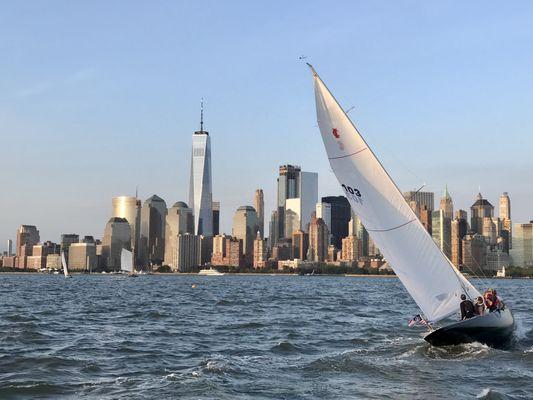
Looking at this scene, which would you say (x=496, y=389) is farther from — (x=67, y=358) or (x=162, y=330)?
(x=162, y=330)

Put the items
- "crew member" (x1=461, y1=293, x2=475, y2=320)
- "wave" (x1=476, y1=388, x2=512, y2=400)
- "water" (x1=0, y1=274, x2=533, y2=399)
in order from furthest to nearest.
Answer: "crew member" (x1=461, y1=293, x2=475, y2=320) < "water" (x1=0, y1=274, x2=533, y2=399) < "wave" (x1=476, y1=388, x2=512, y2=400)

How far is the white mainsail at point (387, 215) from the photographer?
82.0ft

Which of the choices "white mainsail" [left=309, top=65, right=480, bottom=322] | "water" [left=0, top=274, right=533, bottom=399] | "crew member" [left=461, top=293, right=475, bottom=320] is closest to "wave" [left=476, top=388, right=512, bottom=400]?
"water" [left=0, top=274, right=533, bottom=399]

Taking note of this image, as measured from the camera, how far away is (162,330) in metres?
34.2

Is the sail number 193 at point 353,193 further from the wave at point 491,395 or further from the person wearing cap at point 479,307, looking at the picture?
the wave at point 491,395

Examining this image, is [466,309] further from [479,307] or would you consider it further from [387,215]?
[387,215]

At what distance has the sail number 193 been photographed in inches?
1009

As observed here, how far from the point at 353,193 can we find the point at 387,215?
61.2 inches

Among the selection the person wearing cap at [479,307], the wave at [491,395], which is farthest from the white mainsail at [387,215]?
the wave at [491,395]

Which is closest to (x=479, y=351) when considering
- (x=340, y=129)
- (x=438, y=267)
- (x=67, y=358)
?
(x=438, y=267)

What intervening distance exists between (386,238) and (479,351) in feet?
18.8

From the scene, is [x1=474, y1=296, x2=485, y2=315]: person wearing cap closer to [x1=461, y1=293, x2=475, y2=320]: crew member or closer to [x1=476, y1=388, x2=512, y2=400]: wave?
[x1=461, y1=293, x2=475, y2=320]: crew member

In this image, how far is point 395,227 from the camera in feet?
82.9

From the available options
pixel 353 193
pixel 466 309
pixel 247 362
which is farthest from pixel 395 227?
pixel 247 362
